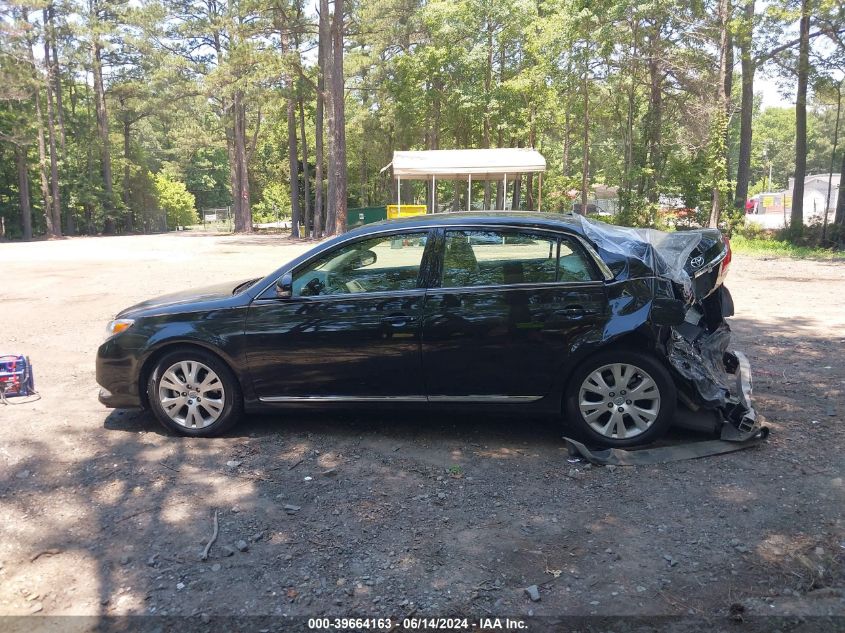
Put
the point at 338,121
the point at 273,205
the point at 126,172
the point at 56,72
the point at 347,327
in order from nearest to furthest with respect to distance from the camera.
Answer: the point at 347,327 → the point at 338,121 → the point at 56,72 → the point at 126,172 → the point at 273,205

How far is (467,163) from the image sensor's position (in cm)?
2767

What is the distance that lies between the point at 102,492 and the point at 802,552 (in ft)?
13.4

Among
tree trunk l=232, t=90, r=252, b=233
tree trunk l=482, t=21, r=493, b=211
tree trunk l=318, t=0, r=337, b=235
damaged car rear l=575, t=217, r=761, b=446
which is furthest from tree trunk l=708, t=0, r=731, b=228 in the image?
tree trunk l=232, t=90, r=252, b=233

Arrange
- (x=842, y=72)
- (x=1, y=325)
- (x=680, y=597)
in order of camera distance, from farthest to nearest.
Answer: (x=842, y=72) < (x=1, y=325) < (x=680, y=597)

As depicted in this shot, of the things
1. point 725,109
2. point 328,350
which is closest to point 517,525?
point 328,350

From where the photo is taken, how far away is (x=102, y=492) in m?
4.11

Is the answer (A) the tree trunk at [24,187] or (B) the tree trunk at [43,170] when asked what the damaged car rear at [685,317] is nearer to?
(B) the tree trunk at [43,170]

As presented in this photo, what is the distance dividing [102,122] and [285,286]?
160 feet

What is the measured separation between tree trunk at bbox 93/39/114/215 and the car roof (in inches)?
1790

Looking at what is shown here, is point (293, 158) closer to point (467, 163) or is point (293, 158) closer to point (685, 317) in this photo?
point (467, 163)

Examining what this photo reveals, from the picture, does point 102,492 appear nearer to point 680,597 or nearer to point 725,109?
point 680,597

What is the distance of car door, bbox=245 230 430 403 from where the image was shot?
4.64 metres

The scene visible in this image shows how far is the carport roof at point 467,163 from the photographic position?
1062 inches

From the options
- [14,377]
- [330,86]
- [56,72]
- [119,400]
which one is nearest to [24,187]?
[56,72]
